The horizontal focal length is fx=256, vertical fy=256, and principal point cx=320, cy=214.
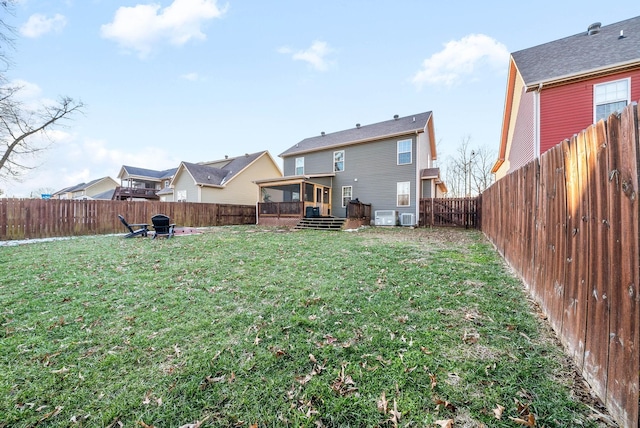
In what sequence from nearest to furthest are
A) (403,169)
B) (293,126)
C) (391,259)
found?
(391,259), (403,169), (293,126)

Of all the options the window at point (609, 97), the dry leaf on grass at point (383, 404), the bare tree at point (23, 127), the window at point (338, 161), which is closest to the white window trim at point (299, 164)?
the window at point (338, 161)

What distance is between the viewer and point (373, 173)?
1641 centimetres

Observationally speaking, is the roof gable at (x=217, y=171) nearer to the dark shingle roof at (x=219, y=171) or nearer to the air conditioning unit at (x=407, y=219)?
the dark shingle roof at (x=219, y=171)

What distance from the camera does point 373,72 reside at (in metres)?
16.2

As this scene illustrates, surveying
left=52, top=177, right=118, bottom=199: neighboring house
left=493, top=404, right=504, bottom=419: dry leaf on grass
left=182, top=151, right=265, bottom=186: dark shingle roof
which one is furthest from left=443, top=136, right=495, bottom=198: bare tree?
left=52, top=177, right=118, bottom=199: neighboring house

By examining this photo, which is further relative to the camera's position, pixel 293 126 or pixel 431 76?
pixel 293 126

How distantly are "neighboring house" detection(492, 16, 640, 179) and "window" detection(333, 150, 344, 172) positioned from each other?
9.81 meters

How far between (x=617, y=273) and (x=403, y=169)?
1440cm

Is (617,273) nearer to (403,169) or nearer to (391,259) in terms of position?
(391,259)

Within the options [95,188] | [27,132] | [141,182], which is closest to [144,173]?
[141,182]

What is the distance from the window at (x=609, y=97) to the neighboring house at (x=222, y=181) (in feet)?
60.3

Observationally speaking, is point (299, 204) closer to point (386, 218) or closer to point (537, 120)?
point (386, 218)

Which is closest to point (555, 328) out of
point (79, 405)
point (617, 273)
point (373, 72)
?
point (617, 273)

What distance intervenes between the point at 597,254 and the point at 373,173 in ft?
48.9
